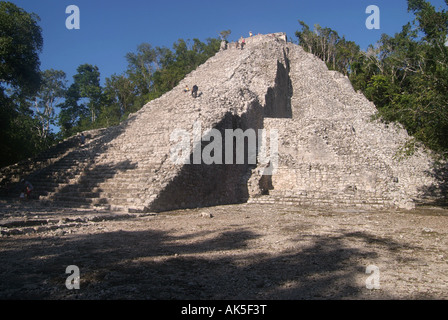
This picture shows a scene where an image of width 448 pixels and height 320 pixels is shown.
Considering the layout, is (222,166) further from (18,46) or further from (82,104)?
(82,104)

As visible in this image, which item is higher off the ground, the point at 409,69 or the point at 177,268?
the point at 409,69

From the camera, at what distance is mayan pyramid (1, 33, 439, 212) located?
10.5 metres

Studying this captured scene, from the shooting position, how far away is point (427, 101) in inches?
382

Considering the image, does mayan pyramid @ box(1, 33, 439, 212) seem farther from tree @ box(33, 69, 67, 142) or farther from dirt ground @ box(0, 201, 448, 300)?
tree @ box(33, 69, 67, 142)

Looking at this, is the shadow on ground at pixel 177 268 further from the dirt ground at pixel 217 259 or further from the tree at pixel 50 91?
the tree at pixel 50 91

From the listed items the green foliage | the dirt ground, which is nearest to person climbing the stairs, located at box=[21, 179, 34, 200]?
the dirt ground

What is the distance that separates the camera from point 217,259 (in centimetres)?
432

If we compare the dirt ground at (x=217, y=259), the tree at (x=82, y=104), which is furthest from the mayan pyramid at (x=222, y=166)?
the tree at (x=82, y=104)

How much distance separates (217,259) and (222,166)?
8.49 m

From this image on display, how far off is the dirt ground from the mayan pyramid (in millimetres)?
3095

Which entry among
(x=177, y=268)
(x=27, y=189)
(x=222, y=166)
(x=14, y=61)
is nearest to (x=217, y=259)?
(x=177, y=268)

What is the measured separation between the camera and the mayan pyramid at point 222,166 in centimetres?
1045
